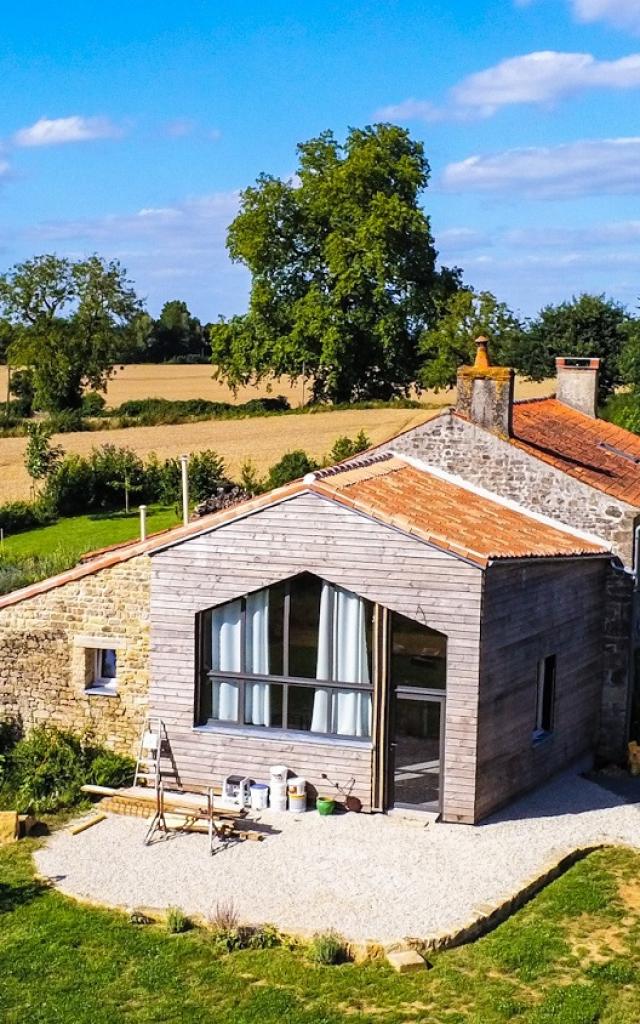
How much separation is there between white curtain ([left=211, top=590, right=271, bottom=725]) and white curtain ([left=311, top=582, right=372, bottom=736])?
94 centimetres

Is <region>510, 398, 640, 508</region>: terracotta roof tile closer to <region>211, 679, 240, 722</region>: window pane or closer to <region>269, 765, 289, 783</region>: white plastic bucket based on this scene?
<region>211, 679, 240, 722</region>: window pane

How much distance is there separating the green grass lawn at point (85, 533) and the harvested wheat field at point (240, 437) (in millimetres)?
5396

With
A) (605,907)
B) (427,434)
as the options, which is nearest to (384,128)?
(427,434)

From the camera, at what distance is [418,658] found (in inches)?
788

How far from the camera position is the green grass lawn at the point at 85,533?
37031 mm

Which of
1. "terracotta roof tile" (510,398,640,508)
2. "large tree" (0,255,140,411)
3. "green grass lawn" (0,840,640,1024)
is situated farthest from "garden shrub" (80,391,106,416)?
"green grass lawn" (0,840,640,1024)

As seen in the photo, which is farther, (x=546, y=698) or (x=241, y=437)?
(x=241, y=437)

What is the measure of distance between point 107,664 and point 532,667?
7.10 meters

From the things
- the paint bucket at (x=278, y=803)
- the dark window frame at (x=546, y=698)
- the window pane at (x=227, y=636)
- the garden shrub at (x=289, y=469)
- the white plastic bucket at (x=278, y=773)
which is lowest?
the paint bucket at (x=278, y=803)

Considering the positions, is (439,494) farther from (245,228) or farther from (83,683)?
(245,228)

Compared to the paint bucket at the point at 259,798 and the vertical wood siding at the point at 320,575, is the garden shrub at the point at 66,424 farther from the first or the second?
the paint bucket at the point at 259,798

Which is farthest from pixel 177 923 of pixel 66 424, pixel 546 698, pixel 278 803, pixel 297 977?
pixel 66 424

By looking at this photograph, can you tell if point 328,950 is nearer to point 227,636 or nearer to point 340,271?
point 227,636

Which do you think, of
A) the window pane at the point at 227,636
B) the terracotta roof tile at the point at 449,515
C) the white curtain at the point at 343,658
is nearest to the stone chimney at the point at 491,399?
the terracotta roof tile at the point at 449,515
